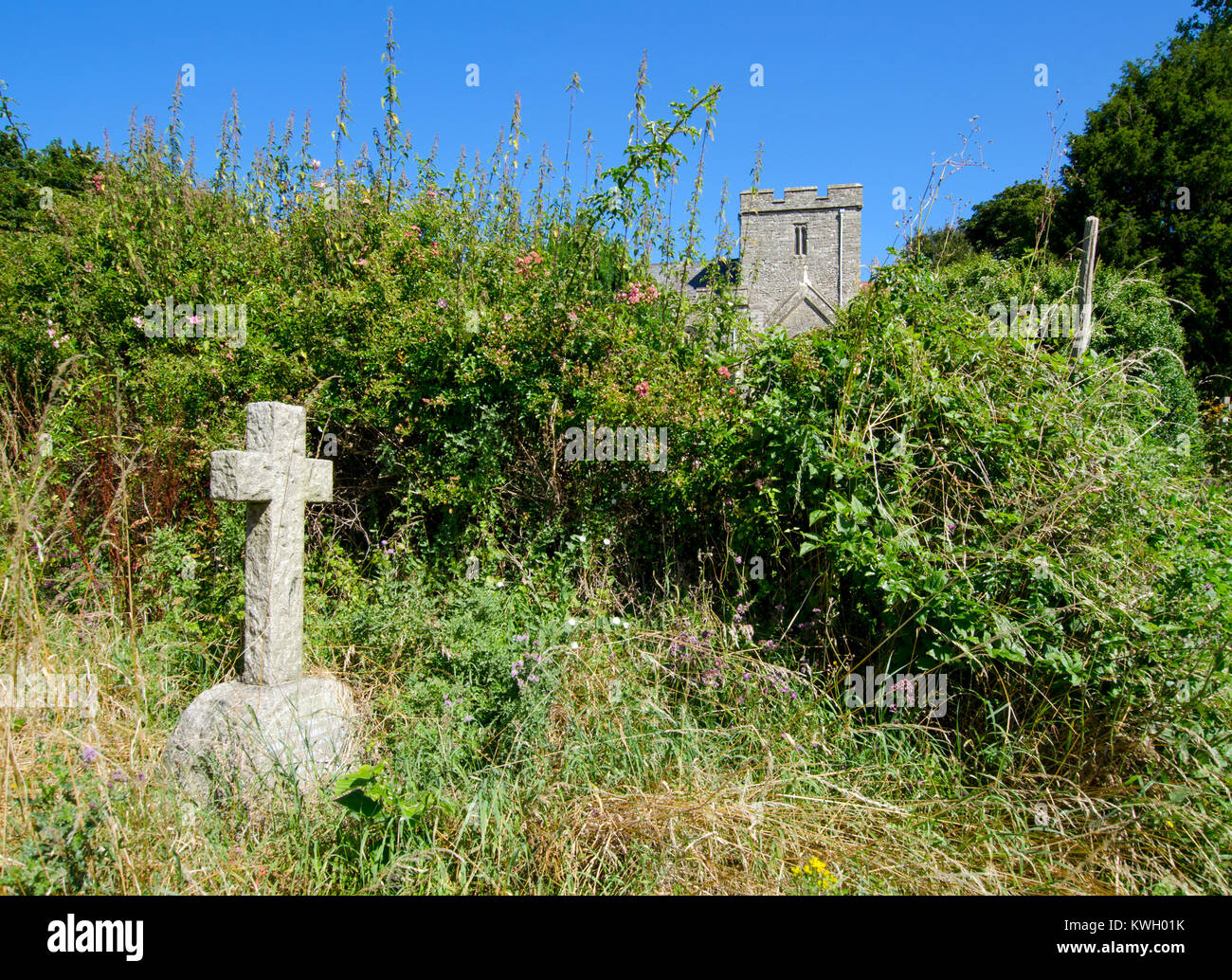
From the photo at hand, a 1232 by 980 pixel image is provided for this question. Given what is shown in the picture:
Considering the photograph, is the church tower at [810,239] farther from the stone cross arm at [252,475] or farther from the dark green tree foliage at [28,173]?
the stone cross arm at [252,475]

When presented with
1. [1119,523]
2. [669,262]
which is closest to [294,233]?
[669,262]

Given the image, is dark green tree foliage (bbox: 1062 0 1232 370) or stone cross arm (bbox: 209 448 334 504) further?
dark green tree foliage (bbox: 1062 0 1232 370)

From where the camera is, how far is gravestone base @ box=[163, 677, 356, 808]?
2436 mm

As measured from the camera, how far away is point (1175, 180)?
14320 millimetres

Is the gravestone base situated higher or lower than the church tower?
lower

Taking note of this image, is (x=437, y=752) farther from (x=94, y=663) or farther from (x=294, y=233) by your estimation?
(x=294, y=233)

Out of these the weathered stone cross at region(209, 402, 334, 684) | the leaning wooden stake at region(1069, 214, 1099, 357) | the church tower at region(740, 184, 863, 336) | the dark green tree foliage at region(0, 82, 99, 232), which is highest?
the church tower at region(740, 184, 863, 336)

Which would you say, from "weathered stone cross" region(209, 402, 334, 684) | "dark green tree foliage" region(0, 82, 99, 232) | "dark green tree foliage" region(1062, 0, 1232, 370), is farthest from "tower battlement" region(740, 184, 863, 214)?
"weathered stone cross" region(209, 402, 334, 684)

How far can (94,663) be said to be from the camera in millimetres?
2953

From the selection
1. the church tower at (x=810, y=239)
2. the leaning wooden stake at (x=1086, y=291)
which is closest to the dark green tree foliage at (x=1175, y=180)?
the church tower at (x=810, y=239)

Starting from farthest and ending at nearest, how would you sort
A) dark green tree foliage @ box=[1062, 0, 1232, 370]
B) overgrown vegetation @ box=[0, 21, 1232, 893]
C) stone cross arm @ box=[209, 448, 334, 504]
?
dark green tree foliage @ box=[1062, 0, 1232, 370] → stone cross arm @ box=[209, 448, 334, 504] → overgrown vegetation @ box=[0, 21, 1232, 893]

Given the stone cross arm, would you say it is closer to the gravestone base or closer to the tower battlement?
the gravestone base

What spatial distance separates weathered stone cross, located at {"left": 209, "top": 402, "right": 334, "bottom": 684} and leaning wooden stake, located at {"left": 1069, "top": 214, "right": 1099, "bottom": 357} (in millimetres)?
3872

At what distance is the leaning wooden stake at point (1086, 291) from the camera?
3.48 m
